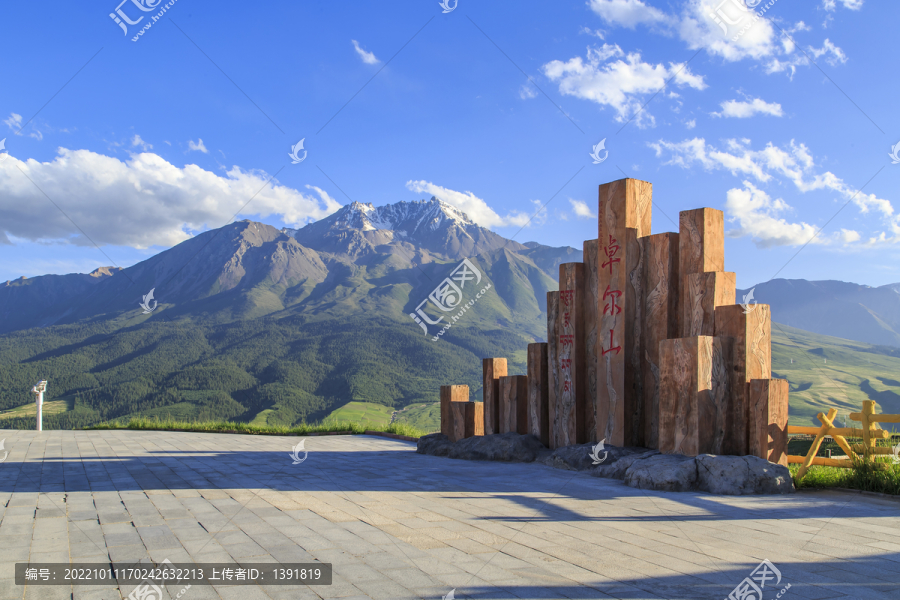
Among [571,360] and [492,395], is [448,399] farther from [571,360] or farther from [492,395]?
[571,360]

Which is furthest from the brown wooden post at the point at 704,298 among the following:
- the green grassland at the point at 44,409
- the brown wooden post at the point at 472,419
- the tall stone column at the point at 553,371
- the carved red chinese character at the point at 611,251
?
the green grassland at the point at 44,409

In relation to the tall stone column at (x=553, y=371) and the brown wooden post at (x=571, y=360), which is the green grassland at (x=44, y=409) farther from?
the brown wooden post at (x=571, y=360)

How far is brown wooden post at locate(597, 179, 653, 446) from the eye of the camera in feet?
30.0

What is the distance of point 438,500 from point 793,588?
3.61 metres

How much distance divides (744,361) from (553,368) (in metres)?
3.20

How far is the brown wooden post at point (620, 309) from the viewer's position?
915 cm

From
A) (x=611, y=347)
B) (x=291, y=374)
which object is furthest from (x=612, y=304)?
(x=291, y=374)

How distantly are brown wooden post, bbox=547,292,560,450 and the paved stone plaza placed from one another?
5.37 ft

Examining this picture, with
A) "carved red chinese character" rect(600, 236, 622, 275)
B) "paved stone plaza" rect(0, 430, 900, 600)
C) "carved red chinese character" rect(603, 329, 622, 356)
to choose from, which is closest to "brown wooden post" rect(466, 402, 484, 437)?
"paved stone plaza" rect(0, 430, 900, 600)

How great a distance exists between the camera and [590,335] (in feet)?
32.5

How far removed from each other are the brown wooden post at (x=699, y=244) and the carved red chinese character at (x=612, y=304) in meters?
0.94

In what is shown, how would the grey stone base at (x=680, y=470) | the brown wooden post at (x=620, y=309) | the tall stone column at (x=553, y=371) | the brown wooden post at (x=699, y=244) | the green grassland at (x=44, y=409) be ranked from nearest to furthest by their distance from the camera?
the grey stone base at (x=680, y=470) → the brown wooden post at (x=699, y=244) → the brown wooden post at (x=620, y=309) → the tall stone column at (x=553, y=371) → the green grassland at (x=44, y=409)

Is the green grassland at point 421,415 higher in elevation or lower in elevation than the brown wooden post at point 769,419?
lower

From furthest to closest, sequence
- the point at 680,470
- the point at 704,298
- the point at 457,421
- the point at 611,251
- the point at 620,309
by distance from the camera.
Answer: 1. the point at 457,421
2. the point at 611,251
3. the point at 620,309
4. the point at 704,298
5. the point at 680,470
